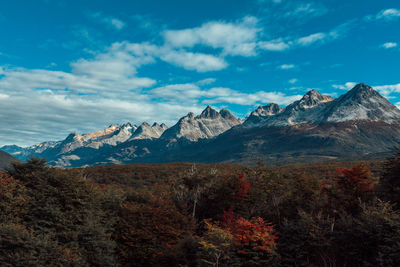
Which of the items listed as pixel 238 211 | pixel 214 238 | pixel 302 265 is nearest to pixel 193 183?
pixel 238 211

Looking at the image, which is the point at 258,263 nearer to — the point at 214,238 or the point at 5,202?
the point at 214,238

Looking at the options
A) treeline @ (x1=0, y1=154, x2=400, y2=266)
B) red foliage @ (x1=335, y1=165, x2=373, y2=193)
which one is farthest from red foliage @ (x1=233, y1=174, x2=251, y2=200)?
red foliage @ (x1=335, y1=165, x2=373, y2=193)

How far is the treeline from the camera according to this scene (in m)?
18.3

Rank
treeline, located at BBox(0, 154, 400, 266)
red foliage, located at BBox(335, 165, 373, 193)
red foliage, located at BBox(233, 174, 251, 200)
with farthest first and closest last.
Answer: red foliage, located at BBox(233, 174, 251, 200) < red foliage, located at BBox(335, 165, 373, 193) < treeline, located at BBox(0, 154, 400, 266)

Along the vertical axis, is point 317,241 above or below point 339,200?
below

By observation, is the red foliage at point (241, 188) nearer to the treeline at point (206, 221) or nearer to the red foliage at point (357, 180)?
the treeline at point (206, 221)

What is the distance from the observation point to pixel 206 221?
2662cm

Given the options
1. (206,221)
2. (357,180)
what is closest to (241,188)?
(206,221)

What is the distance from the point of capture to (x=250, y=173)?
33.2 m

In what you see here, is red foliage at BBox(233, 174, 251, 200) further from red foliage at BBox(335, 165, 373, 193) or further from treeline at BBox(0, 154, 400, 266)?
red foliage at BBox(335, 165, 373, 193)

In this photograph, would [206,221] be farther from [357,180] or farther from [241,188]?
[357,180]

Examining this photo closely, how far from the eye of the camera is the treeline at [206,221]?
18.3 metres

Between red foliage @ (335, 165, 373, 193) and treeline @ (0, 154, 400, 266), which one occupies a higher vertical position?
red foliage @ (335, 165, 373, 193)

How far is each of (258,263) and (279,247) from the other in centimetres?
382
